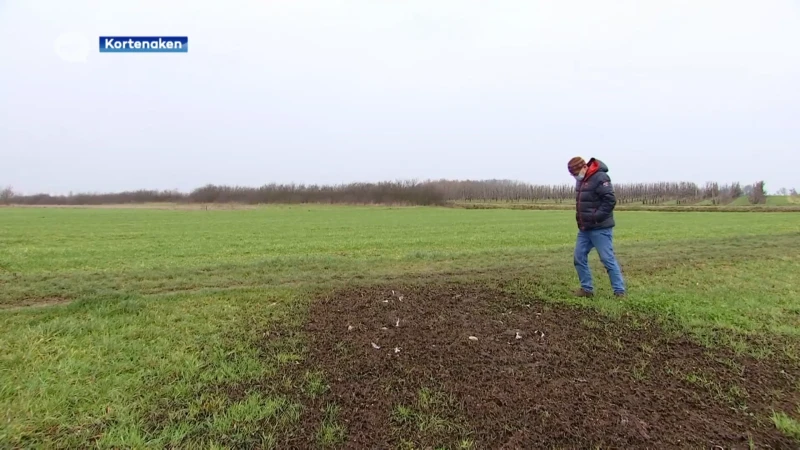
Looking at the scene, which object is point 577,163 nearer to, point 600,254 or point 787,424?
point 600,254

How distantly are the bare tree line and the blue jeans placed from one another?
100237 millimetres

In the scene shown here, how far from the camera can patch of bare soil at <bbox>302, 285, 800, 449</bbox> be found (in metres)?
3.56

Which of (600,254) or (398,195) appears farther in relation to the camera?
(398,195)

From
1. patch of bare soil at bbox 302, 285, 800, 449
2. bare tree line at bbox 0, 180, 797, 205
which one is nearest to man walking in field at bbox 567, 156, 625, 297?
patch of bare soil at bbox 302, 285, 800, 449

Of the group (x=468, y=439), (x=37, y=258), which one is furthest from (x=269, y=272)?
(x=37, y=258)

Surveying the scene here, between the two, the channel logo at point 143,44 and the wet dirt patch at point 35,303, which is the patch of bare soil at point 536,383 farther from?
the channel logo at point 143,44

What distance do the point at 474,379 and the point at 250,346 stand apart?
2.83 meters

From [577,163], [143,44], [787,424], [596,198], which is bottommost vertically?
[787,424]

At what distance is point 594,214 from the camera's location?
730 centimetres

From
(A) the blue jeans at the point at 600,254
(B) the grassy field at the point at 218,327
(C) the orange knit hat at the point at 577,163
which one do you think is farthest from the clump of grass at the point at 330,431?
(C) the orange knit hat at the point at 577,163

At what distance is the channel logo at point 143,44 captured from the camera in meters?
12.7

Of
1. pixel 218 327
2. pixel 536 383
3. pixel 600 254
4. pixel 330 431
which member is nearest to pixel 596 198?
pixel 600 254

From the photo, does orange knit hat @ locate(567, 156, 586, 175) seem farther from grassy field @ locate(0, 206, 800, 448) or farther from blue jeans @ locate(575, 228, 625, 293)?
grassy field @ locate(0, 206, 800, 448)

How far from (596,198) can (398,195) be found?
373 feet
